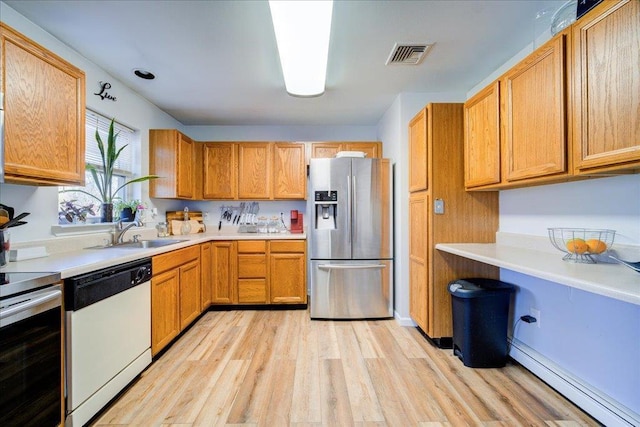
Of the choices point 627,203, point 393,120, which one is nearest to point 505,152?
point 627,203

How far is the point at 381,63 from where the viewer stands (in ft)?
7.97

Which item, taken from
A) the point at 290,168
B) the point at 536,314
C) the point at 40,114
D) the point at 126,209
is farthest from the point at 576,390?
the point at 126,209

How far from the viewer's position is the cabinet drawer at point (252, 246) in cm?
345

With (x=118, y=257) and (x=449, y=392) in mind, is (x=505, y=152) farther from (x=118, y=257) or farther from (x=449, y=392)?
(x=118, y=257)

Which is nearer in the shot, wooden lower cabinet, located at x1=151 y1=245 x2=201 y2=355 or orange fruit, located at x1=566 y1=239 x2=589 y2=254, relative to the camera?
orange fruit, located at x1=566 y1=239 x2=589 y2=254

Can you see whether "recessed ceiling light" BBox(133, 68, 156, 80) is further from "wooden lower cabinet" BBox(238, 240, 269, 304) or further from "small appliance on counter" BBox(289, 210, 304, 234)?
"small appliance on counter" BBox(289, 210, 304, 234)

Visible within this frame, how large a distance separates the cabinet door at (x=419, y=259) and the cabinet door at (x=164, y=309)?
7.41ft

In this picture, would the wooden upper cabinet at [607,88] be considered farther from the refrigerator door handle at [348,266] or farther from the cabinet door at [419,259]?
the refrigerator door handle at [348,266]

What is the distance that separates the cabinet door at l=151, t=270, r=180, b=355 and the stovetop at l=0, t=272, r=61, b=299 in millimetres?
856

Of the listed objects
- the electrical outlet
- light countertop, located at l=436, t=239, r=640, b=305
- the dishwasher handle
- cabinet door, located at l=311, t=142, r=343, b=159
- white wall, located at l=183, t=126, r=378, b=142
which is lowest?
the electrical outlet

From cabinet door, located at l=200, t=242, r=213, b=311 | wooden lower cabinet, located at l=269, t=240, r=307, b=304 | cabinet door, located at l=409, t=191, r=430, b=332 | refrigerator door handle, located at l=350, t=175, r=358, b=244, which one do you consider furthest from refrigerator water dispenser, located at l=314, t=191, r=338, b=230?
cabinet door, located at l=200, t=242, r=213, b=311

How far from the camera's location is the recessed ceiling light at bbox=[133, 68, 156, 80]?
8.35 feet

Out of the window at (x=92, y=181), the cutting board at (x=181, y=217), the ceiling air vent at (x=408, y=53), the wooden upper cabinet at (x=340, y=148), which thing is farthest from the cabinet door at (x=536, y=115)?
the cutting board at (x=181, y=217)

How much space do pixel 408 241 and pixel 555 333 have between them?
138cm
